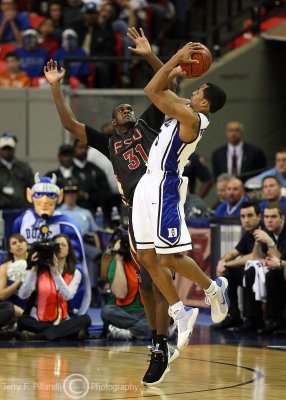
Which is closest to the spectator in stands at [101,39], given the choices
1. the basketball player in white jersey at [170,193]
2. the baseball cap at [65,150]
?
the baseball cap at [65,150]

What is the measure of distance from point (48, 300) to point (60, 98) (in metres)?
3.16

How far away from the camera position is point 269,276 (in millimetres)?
13523

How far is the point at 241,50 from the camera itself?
65.3 feet

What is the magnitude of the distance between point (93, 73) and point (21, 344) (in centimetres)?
763

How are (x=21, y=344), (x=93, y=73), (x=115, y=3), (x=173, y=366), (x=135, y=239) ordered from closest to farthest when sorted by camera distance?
(x=135, y=239) → (x=173, y=366) → (x=21, y=344) → (x=93, y=73) → (x=115, y=3)

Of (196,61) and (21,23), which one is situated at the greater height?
(21,23)

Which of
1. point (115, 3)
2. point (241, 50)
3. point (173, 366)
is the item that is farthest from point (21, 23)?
point (173, 366)

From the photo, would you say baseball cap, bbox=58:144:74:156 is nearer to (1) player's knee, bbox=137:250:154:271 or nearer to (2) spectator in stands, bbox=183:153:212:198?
(2) spectator in stands, bbox=183:153:212:198

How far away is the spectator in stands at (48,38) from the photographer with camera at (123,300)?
6.76 metres

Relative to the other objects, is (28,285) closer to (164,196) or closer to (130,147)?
(130,147)

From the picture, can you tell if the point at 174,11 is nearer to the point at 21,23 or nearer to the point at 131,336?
the point at 21,23

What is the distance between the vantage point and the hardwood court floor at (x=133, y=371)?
30.0 feet

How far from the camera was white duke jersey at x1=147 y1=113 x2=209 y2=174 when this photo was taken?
961 cm

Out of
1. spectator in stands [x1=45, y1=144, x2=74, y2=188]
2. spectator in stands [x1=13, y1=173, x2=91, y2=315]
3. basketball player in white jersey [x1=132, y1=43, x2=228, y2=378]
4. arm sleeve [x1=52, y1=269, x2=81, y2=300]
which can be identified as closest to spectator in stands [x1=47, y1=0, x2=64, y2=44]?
spectator in stands [x1=45, y1=144, x2=74, y2=188]
